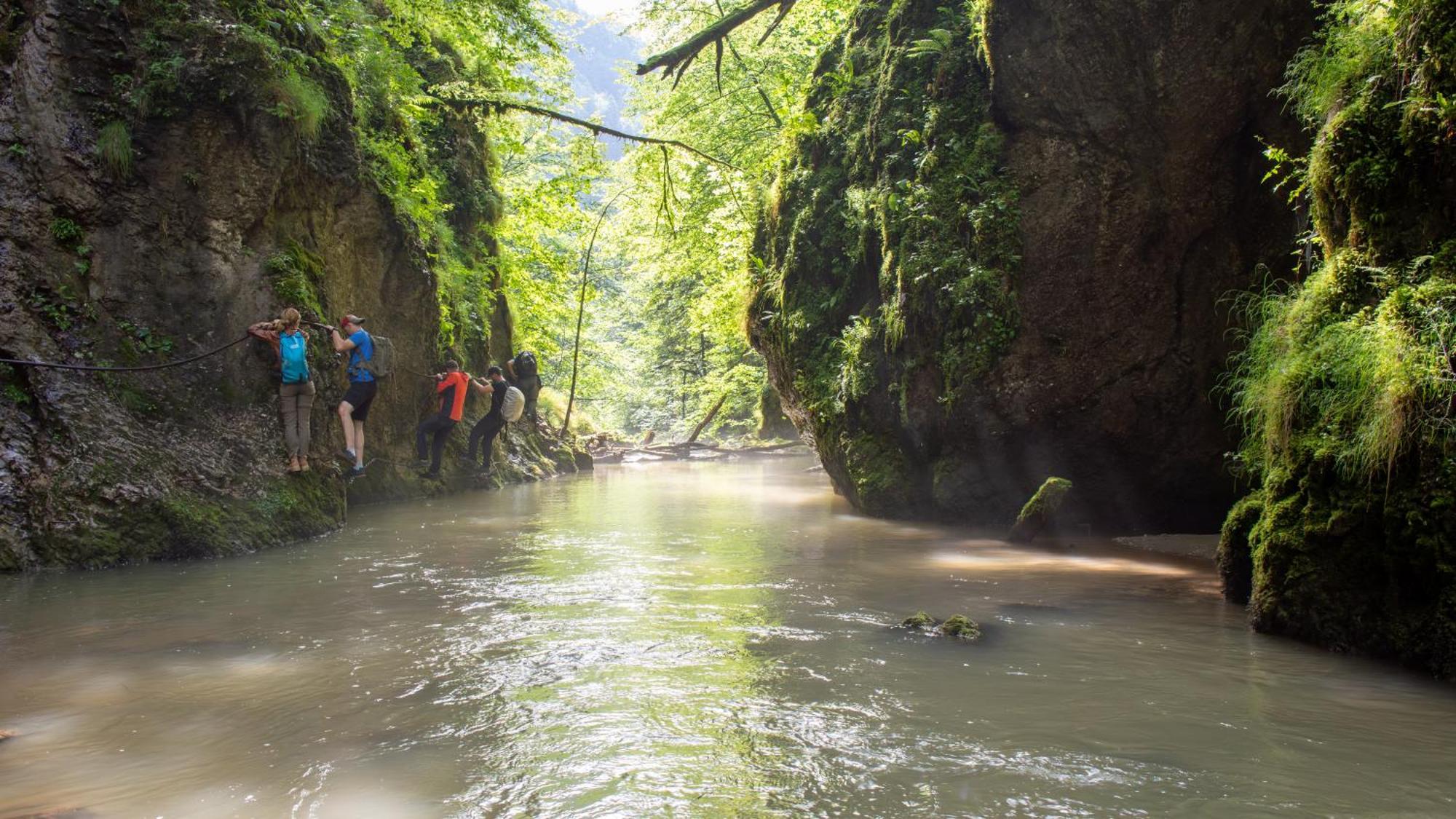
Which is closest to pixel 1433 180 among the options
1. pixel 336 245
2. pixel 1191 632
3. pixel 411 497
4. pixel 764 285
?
pixel 1191 632

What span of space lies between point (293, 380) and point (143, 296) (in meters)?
1.69

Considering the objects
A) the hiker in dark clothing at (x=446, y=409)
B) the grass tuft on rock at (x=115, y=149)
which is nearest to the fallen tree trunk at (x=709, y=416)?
the hiker in dark clothing at (x=446, y=409)

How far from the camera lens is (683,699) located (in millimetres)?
5086

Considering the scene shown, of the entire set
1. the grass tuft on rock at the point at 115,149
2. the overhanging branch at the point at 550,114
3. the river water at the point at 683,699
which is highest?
the overhanging branch at the point at 550,114

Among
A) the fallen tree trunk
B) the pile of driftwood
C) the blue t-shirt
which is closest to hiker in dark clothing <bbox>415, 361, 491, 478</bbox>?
the blue t-shirt

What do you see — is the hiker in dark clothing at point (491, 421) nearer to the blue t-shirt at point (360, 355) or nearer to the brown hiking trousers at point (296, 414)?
the blue t-shirt at point (360, 355)

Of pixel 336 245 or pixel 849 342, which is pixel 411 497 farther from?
pixel 849 342

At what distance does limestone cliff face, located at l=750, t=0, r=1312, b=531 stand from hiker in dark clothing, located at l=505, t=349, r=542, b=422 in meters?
6.82

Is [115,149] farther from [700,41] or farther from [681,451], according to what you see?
[681,451]

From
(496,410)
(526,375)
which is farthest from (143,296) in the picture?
(526,375)

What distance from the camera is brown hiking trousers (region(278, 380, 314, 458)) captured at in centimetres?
1095

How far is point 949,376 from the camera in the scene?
11961mm

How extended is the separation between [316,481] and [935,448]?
780 cm

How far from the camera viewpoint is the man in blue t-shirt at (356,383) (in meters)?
11.8
